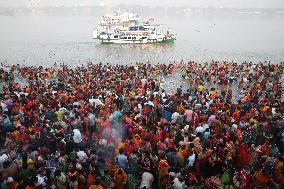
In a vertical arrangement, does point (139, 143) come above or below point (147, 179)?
above

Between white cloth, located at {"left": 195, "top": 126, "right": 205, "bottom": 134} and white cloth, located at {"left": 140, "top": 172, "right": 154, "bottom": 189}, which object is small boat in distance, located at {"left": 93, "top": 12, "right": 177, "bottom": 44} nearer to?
white cloth, located at {"left": 195, "top": 126, "right": 205, "bottom": 134}

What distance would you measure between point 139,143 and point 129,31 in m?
50.3

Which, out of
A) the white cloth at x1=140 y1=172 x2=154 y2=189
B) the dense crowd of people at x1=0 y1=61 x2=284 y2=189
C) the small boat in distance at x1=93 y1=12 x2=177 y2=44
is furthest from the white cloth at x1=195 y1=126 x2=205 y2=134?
the small boat in distance at x1=93 y1=12 x2=177 y2=44

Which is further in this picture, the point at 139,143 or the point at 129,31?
the point at 129,31

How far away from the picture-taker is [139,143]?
42.9 ft

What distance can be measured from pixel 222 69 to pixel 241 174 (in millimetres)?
21804

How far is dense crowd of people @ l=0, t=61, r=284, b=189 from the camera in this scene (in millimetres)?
11211

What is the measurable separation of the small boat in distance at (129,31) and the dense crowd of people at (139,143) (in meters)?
41.8

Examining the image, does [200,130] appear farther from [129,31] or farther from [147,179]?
[129,31]

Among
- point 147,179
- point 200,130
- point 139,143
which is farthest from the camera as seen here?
point 200,130

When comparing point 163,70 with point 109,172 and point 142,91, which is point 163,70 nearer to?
point 142,91

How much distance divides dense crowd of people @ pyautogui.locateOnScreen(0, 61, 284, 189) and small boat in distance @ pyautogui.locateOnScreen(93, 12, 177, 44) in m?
41.8

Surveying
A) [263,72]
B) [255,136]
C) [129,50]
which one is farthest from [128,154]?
[129,50]

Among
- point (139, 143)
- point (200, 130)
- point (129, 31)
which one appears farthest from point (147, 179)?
point (129, 31)
